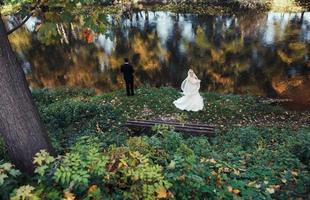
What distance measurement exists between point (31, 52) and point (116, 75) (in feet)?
33.8

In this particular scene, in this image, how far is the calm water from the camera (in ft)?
68.1

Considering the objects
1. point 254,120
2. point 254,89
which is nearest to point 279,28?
A: point 254,89

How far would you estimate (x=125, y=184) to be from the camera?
5.04 m

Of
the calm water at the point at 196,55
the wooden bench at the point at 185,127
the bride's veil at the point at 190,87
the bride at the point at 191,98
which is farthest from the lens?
the calm water at the point at 196,55

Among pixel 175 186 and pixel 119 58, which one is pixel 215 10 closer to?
pixel 119 58

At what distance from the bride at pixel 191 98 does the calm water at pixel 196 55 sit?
4.13 meters

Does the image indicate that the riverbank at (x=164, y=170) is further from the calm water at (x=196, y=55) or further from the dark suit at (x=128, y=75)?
the calm water at (x=196, y=55)

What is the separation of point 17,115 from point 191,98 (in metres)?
10.3

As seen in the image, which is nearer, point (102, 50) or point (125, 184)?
point (125, 184)

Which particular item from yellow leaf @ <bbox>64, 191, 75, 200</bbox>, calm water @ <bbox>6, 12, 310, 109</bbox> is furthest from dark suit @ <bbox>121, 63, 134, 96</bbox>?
yellow leaf @ <bbox>64, 191, 75, 200</bbox>

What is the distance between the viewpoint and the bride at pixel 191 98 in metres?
15.1

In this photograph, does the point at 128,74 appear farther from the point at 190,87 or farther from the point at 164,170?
the point at 164,170

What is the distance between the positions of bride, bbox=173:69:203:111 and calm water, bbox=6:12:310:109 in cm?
413

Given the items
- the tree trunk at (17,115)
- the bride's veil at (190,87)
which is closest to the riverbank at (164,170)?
the tree trunk at (17,115)
